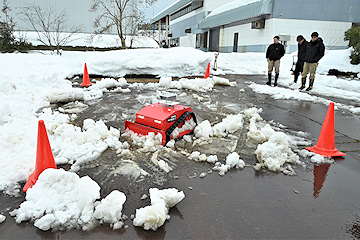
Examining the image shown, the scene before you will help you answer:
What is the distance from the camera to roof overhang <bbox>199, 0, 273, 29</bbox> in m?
21.4

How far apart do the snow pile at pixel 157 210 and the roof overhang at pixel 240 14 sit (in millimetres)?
23075

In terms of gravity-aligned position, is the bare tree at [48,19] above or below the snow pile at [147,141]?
above

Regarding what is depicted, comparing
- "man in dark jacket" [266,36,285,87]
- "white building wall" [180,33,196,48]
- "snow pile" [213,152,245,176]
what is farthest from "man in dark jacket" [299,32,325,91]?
"white building wall" [180,33,196,48]

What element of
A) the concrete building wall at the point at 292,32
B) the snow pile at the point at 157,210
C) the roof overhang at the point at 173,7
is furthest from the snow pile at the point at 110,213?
the roof overhang at the point at 173,7

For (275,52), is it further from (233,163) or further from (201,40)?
(201,40)

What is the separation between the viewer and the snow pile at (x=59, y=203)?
1.89m

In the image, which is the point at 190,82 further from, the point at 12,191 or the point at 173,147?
the point at 12,191

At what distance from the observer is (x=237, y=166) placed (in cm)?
295

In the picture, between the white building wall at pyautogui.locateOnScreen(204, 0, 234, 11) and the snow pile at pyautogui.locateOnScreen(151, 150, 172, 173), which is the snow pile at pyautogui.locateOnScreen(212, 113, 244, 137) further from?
the white building wall at pyautogui.locateOnScreen(204, 0, 234, 11)

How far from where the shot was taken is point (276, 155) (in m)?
3.04

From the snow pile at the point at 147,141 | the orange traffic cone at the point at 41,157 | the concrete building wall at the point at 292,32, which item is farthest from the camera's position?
the concrete building wall at the point at 292,32

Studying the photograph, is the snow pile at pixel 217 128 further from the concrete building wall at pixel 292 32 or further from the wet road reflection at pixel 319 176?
the concrete building wall at pixel 292 32

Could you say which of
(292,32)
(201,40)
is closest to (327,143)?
(292,32)

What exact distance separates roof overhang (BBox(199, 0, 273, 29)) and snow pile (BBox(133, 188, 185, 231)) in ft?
75.7
